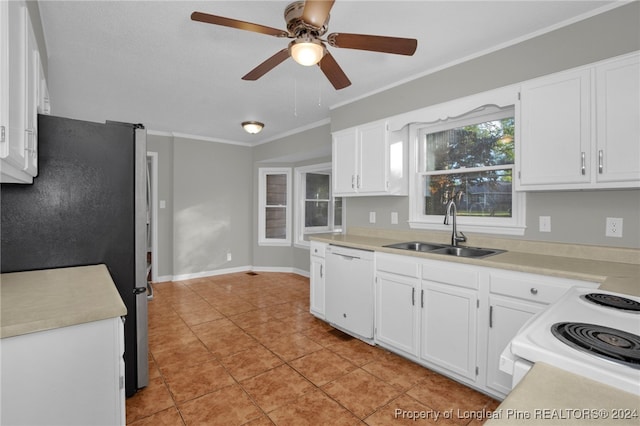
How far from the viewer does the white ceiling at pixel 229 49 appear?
200 centimetres

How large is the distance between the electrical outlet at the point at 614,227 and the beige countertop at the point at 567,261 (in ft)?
0.31

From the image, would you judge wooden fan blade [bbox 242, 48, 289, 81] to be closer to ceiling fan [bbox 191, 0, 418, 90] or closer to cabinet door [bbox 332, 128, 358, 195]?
ceiling fan [bbox 191, 0, 418, 90]

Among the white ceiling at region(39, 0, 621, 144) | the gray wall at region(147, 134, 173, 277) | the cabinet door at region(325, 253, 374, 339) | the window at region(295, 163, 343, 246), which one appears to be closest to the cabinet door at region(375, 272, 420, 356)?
the cabinet door at region(325, 253, 374, 339)

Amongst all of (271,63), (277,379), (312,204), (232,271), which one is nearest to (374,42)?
(271,63)

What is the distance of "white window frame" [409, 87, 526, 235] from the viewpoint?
2.42m

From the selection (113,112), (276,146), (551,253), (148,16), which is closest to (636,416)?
(551,253)

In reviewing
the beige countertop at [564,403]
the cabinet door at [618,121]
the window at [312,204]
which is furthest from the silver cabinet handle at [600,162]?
the window at [312,204]

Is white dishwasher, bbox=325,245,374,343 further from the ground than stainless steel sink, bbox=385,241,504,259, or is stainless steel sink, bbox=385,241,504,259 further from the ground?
stainless steel sink, bbox=385,241,504,259

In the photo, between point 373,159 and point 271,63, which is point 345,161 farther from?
point 271,63

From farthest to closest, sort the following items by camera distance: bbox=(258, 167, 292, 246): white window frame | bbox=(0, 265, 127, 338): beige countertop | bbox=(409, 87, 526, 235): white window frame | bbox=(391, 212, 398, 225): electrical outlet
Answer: bbox=(258, 167, 292, 246): white window frame → bbox=(391, 212, 398, 225): electrical outlet → bbox=(409, 87, 526, 235): white window frame → bbox=(0, 265, 127, 338): beige countertop

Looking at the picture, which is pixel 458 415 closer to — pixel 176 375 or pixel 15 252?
pixel 176 375

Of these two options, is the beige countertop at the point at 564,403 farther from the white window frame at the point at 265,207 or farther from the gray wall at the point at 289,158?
the white window frame at the point at 265,207

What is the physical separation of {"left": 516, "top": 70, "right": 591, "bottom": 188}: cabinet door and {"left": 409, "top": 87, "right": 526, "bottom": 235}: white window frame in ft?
0.32

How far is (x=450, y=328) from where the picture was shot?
2.26 metres
